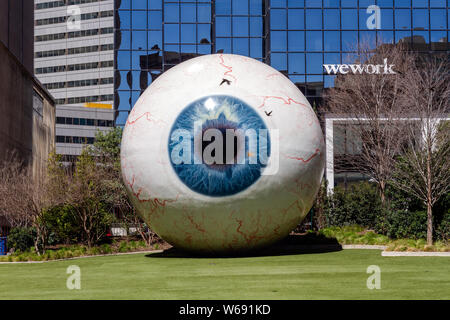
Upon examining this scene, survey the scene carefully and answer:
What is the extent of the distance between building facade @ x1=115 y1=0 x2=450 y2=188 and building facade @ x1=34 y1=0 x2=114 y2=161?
2094 inches

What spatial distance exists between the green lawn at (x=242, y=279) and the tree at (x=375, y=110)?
14.4 m

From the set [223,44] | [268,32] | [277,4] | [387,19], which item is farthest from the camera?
[223,44]

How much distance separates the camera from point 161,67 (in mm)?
62781

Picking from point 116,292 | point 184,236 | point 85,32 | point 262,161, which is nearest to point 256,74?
point 262,161

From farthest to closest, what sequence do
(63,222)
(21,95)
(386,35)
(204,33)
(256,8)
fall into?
(204,33)
(256,8)
(386,35)
(21,95)
(63,222)

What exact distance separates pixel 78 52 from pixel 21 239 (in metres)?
100

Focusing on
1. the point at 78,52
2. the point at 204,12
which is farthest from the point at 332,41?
the point at 78,52

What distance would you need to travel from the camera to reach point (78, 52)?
12275 centimetres

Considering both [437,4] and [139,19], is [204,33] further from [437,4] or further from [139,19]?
[437,4]

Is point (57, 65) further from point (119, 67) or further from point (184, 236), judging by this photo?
point (184, 236)

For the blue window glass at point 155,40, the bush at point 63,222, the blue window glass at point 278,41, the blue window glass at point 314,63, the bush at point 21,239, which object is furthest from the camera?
the blue window glass at point 155,40

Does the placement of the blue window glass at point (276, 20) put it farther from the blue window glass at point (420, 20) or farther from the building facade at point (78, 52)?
the building facade at point (78, 52)

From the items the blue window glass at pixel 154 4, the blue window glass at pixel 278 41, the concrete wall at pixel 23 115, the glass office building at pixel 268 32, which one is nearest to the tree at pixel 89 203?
the concrete wall at pixel 23 115

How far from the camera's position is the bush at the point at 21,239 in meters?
27.4
